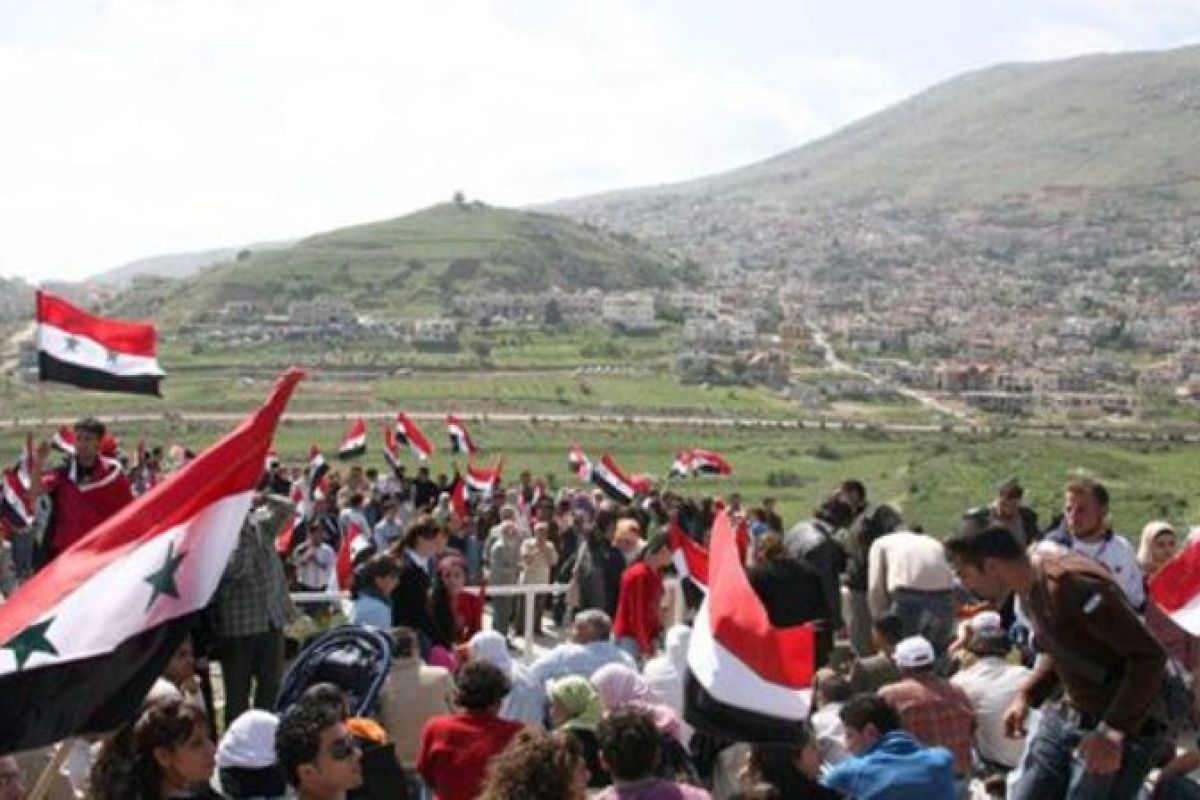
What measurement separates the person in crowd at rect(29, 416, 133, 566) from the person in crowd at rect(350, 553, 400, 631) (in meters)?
1.48

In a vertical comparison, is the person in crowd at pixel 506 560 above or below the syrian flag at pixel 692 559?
below

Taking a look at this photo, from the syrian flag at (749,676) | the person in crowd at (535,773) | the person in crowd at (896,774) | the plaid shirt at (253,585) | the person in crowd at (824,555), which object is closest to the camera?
the person in crowd at (535,773)

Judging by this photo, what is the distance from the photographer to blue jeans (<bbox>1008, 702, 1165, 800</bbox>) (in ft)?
18.9

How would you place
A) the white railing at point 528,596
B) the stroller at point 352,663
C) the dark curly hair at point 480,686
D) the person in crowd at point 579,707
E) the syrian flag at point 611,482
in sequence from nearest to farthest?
the dark curly hair at point 480,686
the stroller at point 352,663
the person in crowd at point 579,707
the white railing at point 528,596
the syrian flag at point 611,482

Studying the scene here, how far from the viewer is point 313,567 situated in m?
14.3

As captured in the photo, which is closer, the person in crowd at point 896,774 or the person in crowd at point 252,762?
the person in crowd at point 252,762

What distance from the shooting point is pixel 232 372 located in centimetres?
13388

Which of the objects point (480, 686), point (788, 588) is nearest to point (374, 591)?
point (788, 588)

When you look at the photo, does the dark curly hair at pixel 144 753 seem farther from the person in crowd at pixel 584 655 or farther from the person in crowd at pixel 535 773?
the person in crowd at pixel 584 655

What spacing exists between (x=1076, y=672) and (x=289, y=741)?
2504 millimetres

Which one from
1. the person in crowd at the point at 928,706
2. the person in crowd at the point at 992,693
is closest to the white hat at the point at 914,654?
the person in crowd at the point at 928,706

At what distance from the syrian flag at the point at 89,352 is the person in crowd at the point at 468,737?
4956mm

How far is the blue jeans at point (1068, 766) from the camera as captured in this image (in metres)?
5.77

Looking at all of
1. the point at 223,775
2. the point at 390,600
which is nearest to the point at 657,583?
the point at 390,600
